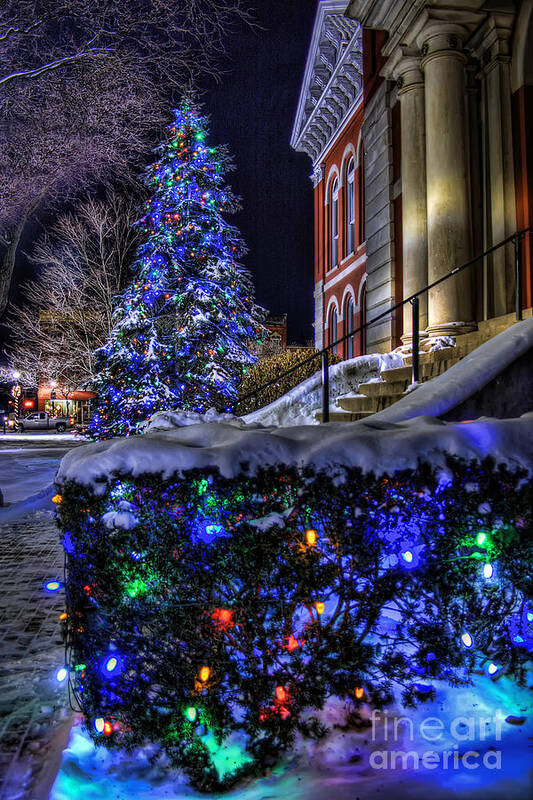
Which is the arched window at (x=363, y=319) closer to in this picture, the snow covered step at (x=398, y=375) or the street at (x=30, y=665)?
the snow covered step at (x=398, y=375)

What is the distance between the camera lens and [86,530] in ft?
8.70

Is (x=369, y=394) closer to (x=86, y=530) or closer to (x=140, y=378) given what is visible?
(x=86, y=530)

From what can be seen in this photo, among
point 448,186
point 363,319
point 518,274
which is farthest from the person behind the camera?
point 363,319

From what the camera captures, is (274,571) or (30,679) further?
(30,679)

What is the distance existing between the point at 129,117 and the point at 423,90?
569 centimetres

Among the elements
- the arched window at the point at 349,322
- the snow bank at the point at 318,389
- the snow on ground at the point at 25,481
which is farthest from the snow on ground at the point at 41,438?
the snow bank at the point at 318,389

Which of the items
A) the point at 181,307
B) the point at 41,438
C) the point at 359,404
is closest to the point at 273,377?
the point at 181,307

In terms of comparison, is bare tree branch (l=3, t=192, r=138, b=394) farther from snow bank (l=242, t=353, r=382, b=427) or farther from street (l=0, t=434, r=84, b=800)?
street (l=0, t=434, r=84, b=800)

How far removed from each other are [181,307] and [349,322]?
581 centimetres

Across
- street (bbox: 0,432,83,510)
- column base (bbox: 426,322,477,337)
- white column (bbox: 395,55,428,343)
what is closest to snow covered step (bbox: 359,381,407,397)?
column base (bbox: 426,322,477,337)

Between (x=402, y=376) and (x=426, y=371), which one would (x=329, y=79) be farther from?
(x=426, y=371)

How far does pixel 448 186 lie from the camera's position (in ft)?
30.1

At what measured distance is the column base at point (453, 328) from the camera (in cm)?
901

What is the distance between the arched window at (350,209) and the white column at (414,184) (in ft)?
23.8
